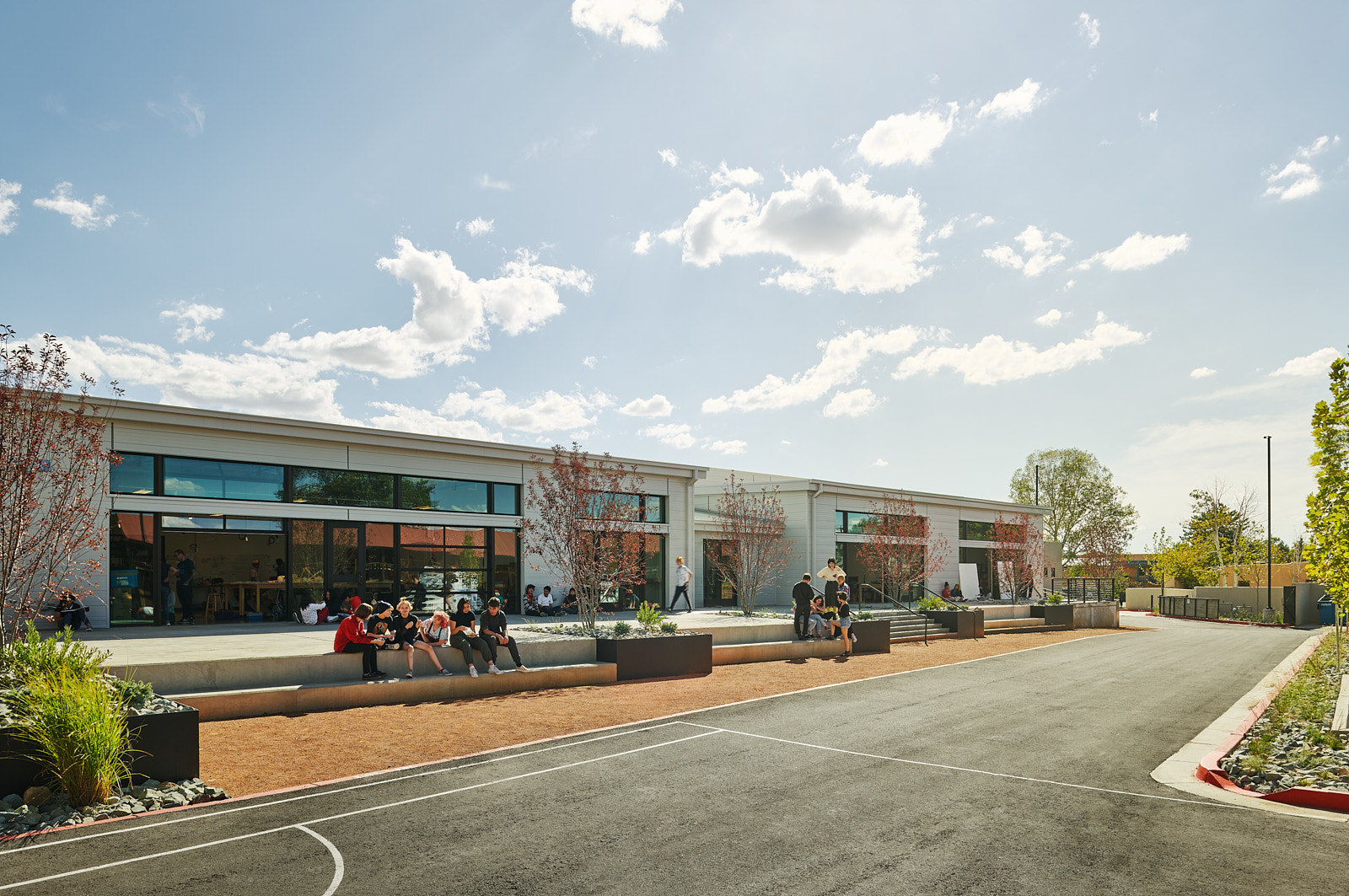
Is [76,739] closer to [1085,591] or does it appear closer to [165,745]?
[165,745]

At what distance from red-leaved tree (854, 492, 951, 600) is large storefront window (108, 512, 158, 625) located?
71.9 ft

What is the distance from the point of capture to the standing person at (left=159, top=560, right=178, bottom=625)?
57.3 feet

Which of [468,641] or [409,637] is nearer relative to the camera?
[409,637]

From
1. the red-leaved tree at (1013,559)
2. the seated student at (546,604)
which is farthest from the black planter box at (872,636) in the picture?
the red-leaved tree at (1013,559)

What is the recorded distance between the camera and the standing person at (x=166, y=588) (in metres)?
17.5

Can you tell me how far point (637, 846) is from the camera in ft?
20.0

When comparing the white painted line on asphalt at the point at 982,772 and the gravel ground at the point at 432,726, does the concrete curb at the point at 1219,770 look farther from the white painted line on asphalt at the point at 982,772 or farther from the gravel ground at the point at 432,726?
the gravel ground at the point at 432,726

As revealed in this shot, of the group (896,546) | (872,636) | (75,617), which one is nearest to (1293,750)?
(872,636)

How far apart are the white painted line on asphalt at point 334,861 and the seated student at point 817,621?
15081 mm

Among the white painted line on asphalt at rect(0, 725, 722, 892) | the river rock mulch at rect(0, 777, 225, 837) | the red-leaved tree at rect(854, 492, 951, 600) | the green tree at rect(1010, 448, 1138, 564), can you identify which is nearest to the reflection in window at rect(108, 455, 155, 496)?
the river rock mulch at rect(0, 777, 225, 837)

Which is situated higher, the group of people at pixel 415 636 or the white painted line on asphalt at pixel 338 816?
the group of people at pixel 415 636

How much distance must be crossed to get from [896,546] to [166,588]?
76.7 feet

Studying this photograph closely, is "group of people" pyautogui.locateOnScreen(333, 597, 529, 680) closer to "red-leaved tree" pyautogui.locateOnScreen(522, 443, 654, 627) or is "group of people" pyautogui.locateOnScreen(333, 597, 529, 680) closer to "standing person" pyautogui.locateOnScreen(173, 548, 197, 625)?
"red-leaved tree" pyautogui.locateOnScreen(522, 443, 654, 627)

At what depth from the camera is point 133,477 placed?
56.0 feet
